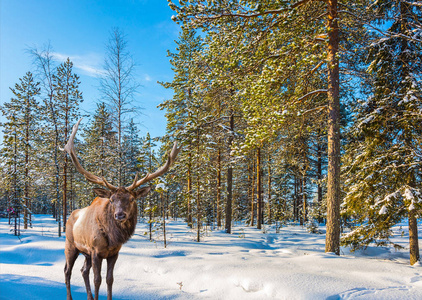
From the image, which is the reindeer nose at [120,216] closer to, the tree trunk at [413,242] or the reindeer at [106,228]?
the reindeer at [106,228]

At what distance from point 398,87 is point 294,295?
8369 mm

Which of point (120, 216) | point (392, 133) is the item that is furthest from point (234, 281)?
point (392, 133)

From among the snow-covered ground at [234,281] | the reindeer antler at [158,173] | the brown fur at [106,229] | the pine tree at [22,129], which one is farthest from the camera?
the pine tree at [22,129]

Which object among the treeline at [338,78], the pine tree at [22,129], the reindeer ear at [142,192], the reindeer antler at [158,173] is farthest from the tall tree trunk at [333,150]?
the pine tree at [22,129]

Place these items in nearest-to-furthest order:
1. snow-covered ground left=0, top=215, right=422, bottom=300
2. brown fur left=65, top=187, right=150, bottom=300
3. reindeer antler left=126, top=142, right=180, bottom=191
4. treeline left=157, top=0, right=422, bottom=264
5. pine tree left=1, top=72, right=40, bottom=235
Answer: brown fur left=65, top=187, right=150, bottom=300, reindeer antler left=126, top=142, right=180, bottom=191, snow-covered ground left=0, top=215, right=422, bottom=300, treeline left=157, top=0, right=422, bottom=264, pine tree left=1, top=72, right=40, bottom=235

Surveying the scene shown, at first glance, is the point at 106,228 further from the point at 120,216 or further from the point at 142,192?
the point at 142,192

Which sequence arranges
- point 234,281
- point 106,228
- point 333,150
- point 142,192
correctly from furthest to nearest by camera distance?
point 333,150
point 234,281
point 142,192
point 106,228

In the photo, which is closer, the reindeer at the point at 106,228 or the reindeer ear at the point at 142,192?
the reindeer at the point at 106,228

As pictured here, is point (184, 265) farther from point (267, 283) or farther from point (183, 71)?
point (183, 71)

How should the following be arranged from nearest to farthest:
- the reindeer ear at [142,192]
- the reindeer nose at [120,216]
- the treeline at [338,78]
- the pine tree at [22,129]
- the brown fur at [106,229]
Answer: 1. the reindeer nose at [120,216]
2. the brown fur at [106,229]
3. the reindeer ear at [142,192]
4. the treeline at [338,78]
5. the pine tree at [22,129]

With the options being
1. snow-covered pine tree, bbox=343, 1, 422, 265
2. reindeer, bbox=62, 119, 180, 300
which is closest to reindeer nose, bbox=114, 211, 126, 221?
reindeer, bbox=62, 119, 180, 300

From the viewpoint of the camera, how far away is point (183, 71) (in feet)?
58.3

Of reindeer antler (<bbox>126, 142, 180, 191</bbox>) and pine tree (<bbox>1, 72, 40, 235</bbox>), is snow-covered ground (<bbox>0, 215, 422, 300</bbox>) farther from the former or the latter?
pine tree (<bbox>1, 72, 40, 235</bbox>)

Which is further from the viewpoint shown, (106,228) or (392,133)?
(392,133)
